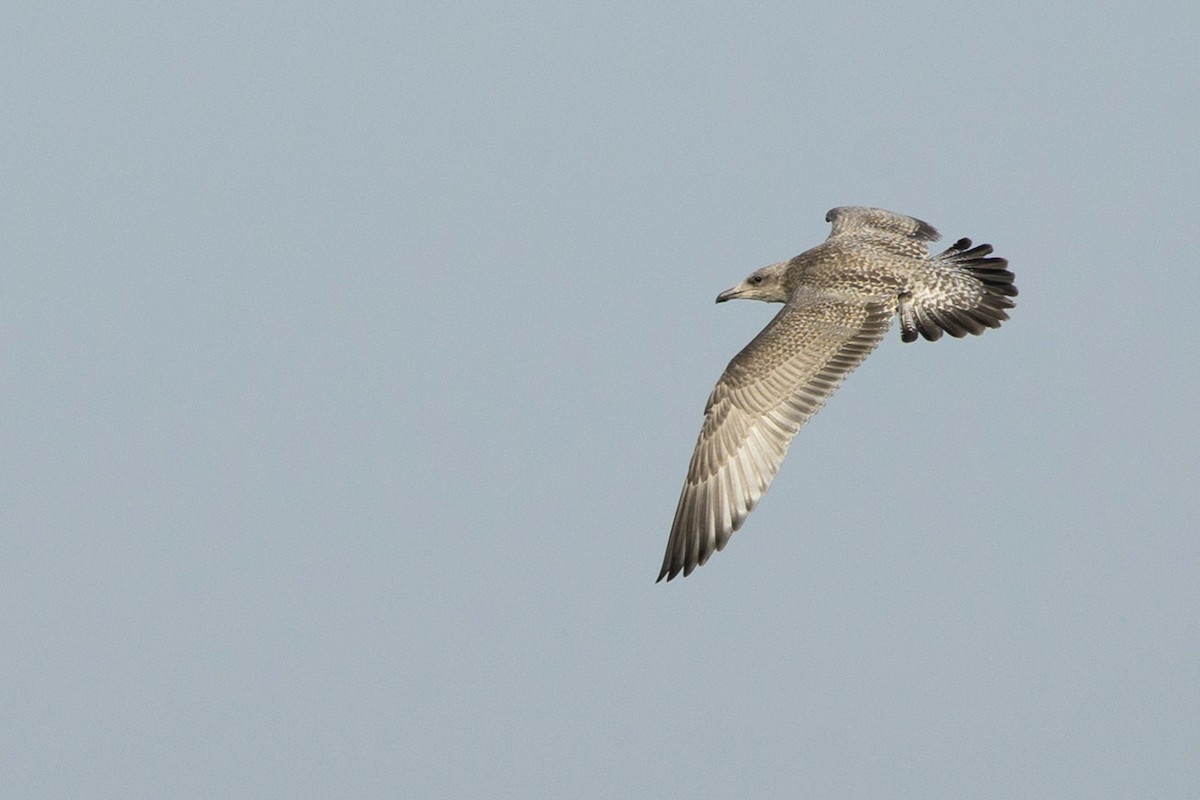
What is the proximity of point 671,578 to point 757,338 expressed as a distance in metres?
3.52

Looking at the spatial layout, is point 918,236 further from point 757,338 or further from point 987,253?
point 757,338

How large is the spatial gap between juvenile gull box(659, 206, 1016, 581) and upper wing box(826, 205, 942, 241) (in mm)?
2591

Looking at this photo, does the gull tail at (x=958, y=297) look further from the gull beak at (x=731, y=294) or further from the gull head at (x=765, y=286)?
the gull beak at (x=731, y=294)

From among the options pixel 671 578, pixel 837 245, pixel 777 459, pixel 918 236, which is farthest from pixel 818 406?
pixel 918 236

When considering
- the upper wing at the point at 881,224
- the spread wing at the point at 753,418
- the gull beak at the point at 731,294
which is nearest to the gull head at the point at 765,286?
the gull beak at the point at 731,294

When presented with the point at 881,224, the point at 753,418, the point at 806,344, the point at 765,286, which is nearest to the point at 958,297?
the point at 806,344

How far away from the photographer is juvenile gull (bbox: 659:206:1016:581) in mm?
25656

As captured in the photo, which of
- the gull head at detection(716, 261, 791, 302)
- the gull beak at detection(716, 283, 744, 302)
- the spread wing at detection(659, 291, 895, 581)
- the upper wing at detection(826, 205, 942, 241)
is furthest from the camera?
the upper wing at detection(826, 205, 942, 241)

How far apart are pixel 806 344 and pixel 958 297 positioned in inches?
115

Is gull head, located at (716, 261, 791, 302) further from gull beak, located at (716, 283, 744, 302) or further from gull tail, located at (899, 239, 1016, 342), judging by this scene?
gull tail, located at (899, 239, 1016, 342)

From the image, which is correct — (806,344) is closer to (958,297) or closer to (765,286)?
(958,297)

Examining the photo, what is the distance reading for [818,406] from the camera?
25.8m

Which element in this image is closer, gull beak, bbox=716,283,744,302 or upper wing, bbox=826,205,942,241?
gull beak, bbox=716,283,744,302

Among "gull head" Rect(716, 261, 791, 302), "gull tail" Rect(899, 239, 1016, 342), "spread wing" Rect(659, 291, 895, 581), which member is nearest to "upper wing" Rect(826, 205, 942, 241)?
"gull head" Rect(716, 261, 791, 302)
